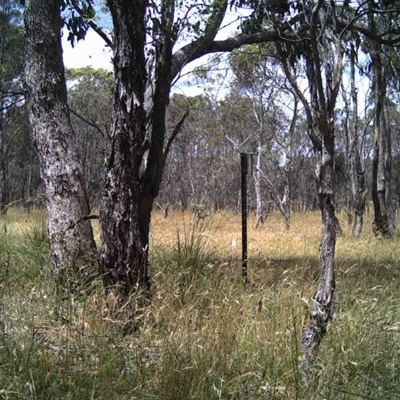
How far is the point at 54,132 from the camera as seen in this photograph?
5520 mm

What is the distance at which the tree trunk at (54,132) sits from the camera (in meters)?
5.33

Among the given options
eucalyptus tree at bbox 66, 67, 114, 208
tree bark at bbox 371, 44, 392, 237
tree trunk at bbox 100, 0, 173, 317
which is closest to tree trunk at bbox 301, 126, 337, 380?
tree trunk at bbox 100, 0, 173, 317

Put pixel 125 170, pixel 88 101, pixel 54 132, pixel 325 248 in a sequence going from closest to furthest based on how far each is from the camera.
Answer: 1. pixel 325 248
2. pixel 125 170
3. pixel 54 132
4. pixel 88 101

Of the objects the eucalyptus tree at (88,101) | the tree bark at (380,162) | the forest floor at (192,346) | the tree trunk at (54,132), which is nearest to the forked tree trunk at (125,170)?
the forest floor at (192,346)

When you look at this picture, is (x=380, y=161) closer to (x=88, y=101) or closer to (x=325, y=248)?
(x=325, y=248)

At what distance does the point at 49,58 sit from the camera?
5.60m

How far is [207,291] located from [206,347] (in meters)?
1.08

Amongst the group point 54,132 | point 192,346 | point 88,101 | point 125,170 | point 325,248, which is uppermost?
point 88,101

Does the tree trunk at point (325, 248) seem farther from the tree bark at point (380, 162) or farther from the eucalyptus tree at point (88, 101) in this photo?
the eucalyptus tree at point (88, 101)

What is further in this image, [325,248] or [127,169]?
[127,169]

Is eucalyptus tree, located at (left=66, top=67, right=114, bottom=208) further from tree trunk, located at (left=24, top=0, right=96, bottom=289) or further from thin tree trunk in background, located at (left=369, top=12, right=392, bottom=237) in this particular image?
tree trunk, located at (left=24, top=0, right=96, bottom=289)

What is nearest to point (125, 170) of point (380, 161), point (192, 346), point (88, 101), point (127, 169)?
point (127, 169)

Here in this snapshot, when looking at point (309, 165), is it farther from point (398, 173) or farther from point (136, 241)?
point (136, 241)

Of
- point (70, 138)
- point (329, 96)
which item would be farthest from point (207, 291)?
point (70, 138)
